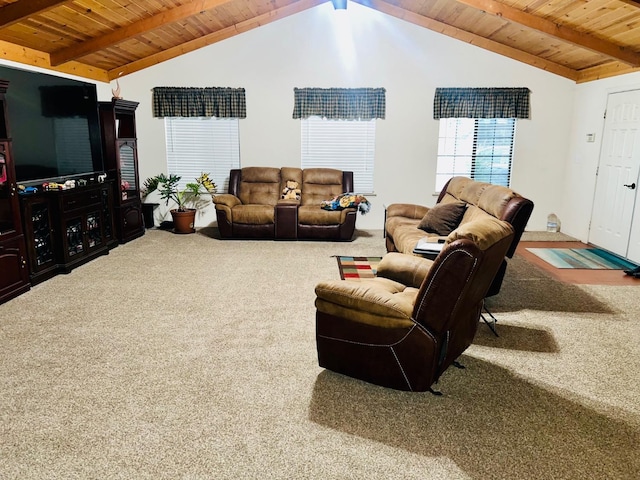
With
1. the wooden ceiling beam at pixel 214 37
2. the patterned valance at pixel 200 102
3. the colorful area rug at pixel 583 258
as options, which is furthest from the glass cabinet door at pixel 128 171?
the colorful area rug at pixel 583 258

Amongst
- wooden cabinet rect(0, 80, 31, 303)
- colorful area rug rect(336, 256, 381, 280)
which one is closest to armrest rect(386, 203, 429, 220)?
colorful area rug rect(336, 256, 381, 280)

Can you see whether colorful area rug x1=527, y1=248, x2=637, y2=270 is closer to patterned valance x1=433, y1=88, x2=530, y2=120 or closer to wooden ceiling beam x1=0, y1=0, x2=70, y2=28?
patterned valance x1=433, y1=88, x2=530, y2=120

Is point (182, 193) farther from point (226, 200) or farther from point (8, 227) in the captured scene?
point (8, 227)

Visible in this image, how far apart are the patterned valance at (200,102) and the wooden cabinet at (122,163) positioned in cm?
67

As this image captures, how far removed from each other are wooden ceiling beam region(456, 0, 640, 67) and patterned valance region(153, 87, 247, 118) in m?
3.37

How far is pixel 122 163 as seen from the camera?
6.23 m

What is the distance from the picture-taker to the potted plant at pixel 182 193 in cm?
674

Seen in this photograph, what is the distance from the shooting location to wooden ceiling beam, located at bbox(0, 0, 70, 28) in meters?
3.90

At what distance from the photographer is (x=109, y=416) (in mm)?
2273

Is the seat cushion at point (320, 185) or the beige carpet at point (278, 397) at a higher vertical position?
the seat cushion at point (320, 185)

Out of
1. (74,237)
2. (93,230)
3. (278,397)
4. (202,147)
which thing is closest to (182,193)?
(202,147)

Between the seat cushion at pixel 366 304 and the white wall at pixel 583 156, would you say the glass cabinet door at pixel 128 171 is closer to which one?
the seat cushion at pixel 366 304

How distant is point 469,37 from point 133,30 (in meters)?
4.38

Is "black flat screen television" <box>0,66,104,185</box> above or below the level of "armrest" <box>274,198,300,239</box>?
above
